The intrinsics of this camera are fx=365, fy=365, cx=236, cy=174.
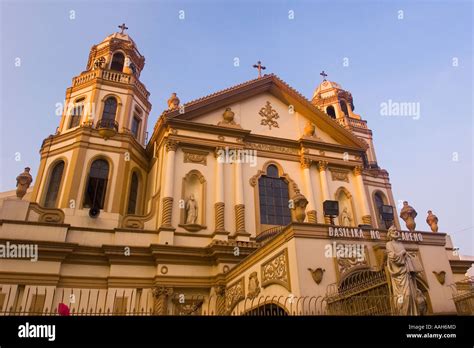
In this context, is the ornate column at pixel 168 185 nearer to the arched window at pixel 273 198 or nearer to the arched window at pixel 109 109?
the arched window at pixel 273 198

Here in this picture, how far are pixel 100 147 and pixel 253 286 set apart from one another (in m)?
12.0

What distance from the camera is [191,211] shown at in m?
16.5

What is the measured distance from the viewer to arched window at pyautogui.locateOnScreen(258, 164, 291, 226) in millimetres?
18000

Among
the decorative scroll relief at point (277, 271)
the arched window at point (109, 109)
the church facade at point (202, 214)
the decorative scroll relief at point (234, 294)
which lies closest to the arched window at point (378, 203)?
the church facade at point (202, 214)

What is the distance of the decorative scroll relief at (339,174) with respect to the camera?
66.9ft

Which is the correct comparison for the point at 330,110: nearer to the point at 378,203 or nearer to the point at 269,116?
the point at 378,203

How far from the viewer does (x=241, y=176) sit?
1803 cm

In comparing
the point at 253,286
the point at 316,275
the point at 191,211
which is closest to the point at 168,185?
the point at 191,211

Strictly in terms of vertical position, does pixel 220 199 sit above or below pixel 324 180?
below

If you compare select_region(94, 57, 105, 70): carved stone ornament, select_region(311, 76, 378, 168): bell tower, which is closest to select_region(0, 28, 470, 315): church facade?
select_region(94, 57, 105, 70): carved stone ornament

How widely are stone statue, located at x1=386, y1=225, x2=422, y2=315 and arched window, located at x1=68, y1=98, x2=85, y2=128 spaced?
60.1 feet
